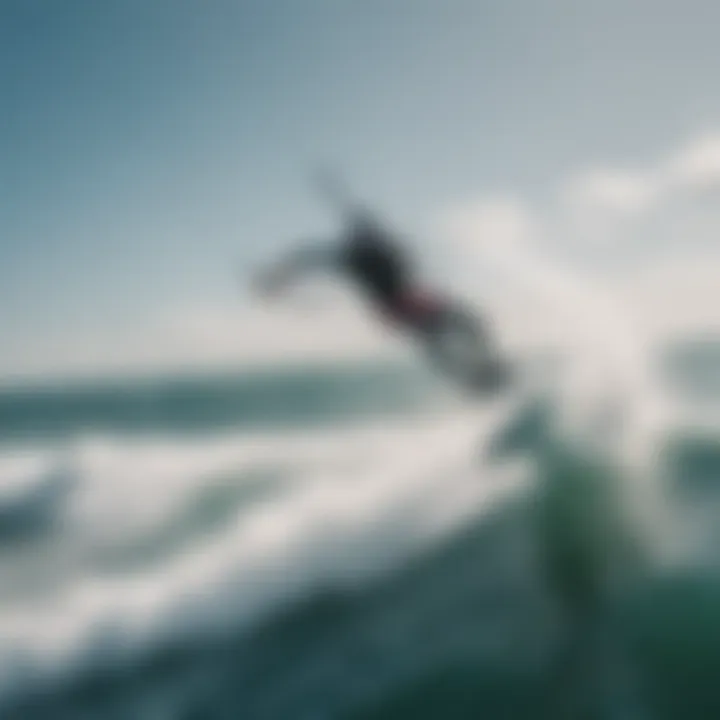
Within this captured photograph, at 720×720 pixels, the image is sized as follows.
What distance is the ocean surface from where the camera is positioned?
6566 millimetres

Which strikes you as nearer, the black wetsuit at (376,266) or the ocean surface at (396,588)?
the ocean surface at (396,588)

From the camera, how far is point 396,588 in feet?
27.3

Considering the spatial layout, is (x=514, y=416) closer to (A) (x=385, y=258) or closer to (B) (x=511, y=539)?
(B) (x=511, y=539)

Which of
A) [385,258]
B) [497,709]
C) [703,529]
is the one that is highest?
[385,258]

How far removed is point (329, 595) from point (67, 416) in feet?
139

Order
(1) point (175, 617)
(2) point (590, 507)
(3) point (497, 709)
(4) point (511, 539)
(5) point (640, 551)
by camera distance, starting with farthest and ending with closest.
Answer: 1. (2) point (590, 507)
2. (4) point (511, 539)
3. (5) point (640, 551)
4. (1) point (175, 617)
5. (3) point (497, 709)

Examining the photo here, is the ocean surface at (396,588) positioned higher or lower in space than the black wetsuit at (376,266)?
lower

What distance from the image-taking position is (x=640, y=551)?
8.79 meters

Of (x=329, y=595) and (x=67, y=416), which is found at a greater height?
(x=67, y=416)

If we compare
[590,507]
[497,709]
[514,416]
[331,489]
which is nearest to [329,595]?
[497,709]

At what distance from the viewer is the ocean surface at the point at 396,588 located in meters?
6.57

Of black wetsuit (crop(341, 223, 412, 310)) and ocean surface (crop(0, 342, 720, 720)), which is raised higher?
black wetsuit (crop(341, 223, 412, 310))

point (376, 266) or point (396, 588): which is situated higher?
point (376, 266)

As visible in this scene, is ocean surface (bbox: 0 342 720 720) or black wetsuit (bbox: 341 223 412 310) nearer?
ocean surface (bbox: 0 342 720 720)
